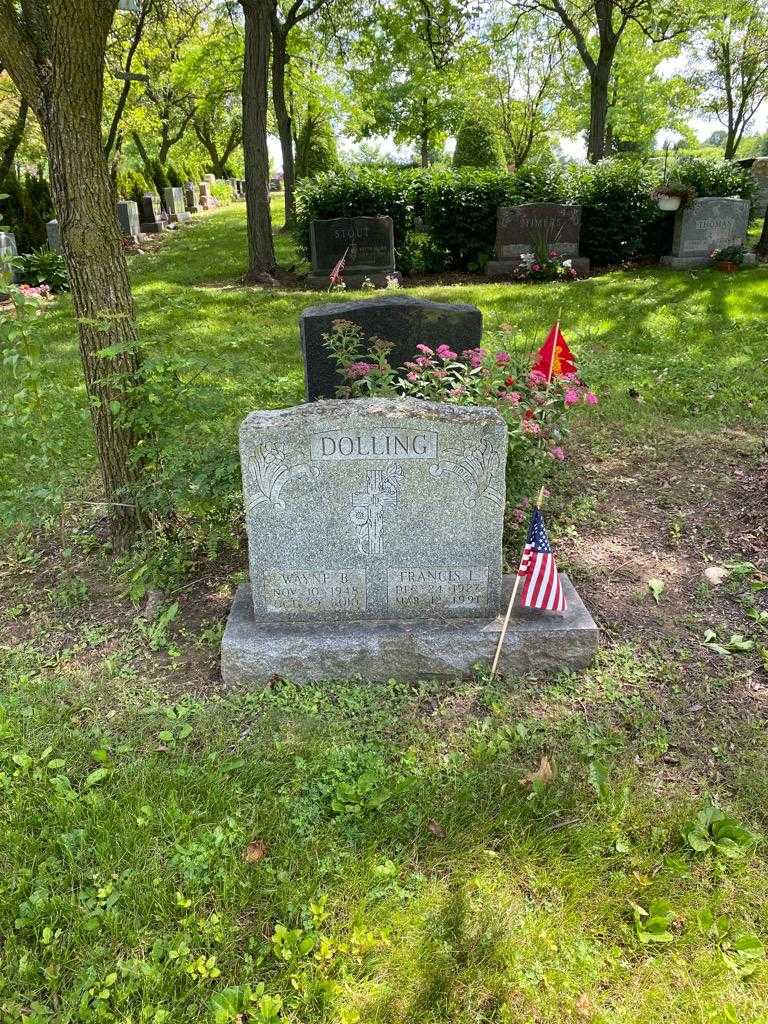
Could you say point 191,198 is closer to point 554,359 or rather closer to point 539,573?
point 554,359

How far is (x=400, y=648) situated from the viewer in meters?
→ 3.43

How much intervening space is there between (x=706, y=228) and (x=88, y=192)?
40.8 ft

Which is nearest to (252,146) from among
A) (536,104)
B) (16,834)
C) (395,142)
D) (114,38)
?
(114,38)

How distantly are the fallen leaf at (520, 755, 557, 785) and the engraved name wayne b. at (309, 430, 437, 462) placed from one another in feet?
4.58

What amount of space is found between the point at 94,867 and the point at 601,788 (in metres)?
1.91

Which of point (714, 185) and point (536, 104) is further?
point (536, 104)

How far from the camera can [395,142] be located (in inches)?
1145

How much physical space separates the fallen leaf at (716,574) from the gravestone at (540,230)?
10017 mm

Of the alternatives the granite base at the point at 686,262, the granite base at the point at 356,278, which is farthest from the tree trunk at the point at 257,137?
the granite base at the point at 686,262

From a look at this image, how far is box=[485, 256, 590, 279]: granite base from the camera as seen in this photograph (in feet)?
43.3

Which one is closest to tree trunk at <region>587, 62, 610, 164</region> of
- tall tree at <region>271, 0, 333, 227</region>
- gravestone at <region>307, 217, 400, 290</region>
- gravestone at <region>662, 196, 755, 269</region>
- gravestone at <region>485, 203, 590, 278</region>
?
gravestone at <region>662, 196, 755, 269</region>

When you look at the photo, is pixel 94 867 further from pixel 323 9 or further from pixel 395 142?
pixel 395 142

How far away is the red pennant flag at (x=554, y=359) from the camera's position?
4.31 meters

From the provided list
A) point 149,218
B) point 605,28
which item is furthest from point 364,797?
point 149,218
